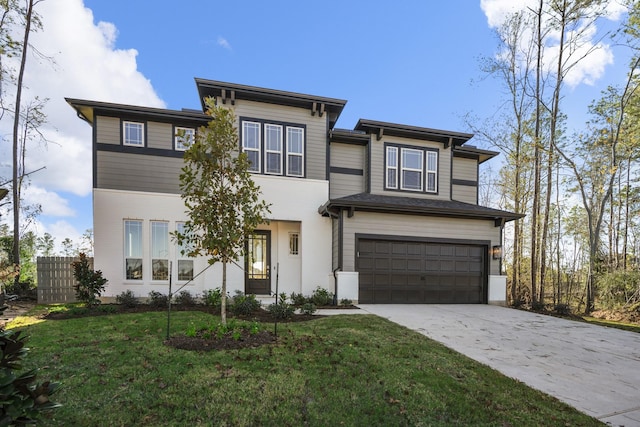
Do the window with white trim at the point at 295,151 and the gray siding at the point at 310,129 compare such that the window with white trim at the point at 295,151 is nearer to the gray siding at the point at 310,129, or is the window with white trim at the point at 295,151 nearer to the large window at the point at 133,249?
the gray siding at the point at 310,129

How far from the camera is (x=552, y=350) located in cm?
537

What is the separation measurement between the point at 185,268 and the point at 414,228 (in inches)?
294

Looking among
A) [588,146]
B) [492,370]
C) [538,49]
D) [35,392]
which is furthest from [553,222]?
[35,392]

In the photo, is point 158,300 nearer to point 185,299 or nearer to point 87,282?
point 185,299

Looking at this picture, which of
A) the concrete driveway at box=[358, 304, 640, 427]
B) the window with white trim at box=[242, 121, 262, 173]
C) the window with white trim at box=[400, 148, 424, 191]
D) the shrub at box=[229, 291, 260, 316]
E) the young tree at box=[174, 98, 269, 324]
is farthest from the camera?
the window with white trim at box=[400, 148, 424, 191]

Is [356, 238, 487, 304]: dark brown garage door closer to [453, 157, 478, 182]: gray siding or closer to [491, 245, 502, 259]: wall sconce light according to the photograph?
[491, 245, 502, 259]: wall sconce light

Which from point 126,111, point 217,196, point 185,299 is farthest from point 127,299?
point 126,111

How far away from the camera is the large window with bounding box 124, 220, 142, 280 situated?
9.16 meters

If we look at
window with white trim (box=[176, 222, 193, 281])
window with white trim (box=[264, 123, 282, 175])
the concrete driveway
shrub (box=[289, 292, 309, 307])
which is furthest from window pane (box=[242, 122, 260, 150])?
the concrete driveway

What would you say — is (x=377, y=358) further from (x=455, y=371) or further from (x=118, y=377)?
(x=118, y=377)

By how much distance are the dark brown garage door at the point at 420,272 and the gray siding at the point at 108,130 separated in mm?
8138

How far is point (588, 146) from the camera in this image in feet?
37.7

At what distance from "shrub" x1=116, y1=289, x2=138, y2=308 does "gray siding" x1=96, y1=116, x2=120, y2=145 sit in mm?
4512

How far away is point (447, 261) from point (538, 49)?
879 centimetres
